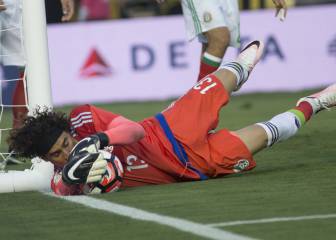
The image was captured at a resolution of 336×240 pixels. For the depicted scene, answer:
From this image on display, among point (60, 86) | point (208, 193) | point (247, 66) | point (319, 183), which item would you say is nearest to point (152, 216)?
point (208, 193)

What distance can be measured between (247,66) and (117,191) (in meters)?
1.30

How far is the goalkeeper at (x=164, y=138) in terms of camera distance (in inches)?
258

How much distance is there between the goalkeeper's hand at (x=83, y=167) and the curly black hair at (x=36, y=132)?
0.89ft

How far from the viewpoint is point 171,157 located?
22.6ft

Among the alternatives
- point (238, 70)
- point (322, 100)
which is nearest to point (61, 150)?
point (238, 70)

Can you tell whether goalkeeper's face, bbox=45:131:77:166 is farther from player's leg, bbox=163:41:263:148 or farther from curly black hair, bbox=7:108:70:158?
player's leg, bbox=163:41:263:148

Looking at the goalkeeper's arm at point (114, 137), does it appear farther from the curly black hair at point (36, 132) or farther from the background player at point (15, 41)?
the background player at point (15, 41)

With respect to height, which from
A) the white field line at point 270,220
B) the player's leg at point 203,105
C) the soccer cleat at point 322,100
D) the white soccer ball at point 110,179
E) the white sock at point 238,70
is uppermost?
the white sock at point 238,70

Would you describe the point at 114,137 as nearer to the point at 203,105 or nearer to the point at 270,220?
the point at 203,105

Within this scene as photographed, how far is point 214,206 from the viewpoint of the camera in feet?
20.0

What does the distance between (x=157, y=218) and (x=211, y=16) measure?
11.0 ft

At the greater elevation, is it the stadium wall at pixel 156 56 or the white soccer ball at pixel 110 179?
the white soccer ball at pixel 110 179

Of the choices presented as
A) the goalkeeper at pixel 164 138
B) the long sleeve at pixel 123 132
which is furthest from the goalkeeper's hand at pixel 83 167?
the long sleeve at pixel 123 132

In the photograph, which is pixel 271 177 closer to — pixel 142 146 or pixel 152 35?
pixel 142 146
